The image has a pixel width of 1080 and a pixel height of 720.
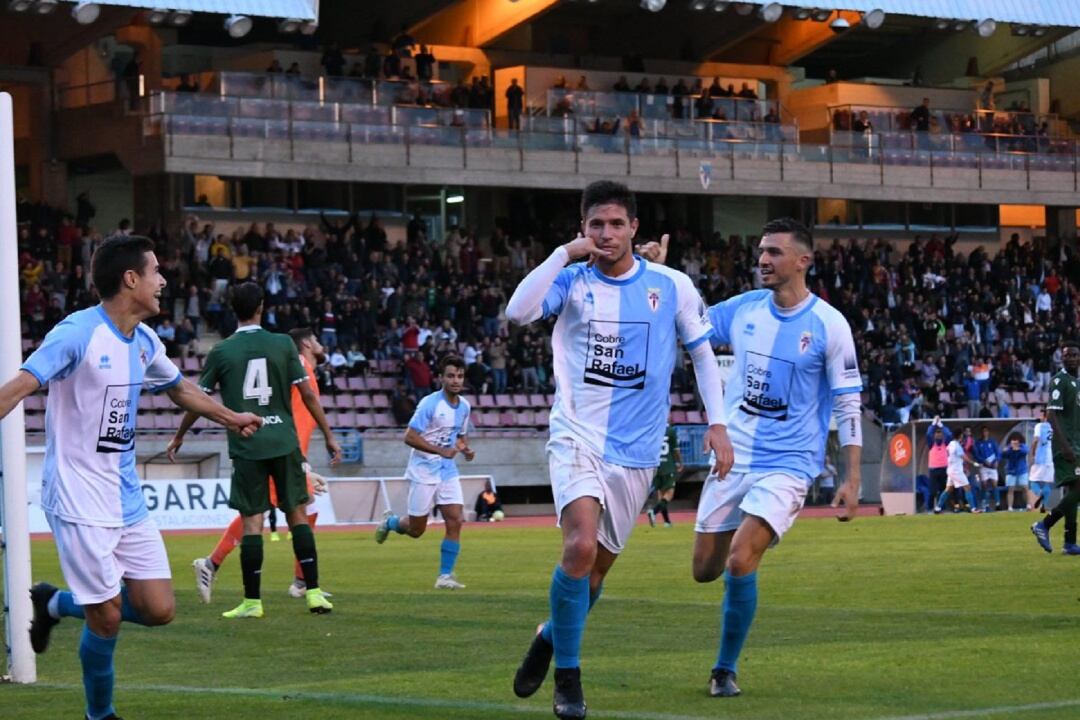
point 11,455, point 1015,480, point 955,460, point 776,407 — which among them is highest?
point 776,407

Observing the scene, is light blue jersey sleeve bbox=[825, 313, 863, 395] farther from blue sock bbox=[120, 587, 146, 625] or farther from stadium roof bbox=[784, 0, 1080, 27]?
stadium roof bbox=[784, 0, 1080, 27]

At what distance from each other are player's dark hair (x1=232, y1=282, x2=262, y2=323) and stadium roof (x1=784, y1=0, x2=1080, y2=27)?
119ft

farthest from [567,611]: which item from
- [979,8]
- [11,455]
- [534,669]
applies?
[979,8]

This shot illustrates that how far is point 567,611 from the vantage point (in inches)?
342

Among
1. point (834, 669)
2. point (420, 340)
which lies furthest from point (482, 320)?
point (834, 669)

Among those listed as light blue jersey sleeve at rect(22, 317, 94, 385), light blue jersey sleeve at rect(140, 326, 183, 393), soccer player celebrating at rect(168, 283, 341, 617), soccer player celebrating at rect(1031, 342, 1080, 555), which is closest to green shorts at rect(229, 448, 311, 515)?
soccer player celebrating at rect(168, 283, 341, 617)

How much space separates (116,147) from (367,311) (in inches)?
309

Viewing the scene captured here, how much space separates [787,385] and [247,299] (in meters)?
5.65

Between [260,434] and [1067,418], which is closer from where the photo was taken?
[260,434]

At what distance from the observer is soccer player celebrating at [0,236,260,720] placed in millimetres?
8422

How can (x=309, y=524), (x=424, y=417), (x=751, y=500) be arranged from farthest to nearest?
(x=424, y=417)
(x=309, y=524)
(x=751, y=500)

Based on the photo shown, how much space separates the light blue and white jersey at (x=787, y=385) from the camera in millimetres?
9992

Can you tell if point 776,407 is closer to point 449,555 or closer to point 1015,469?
point 449,555

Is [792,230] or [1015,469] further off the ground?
[792,230]
